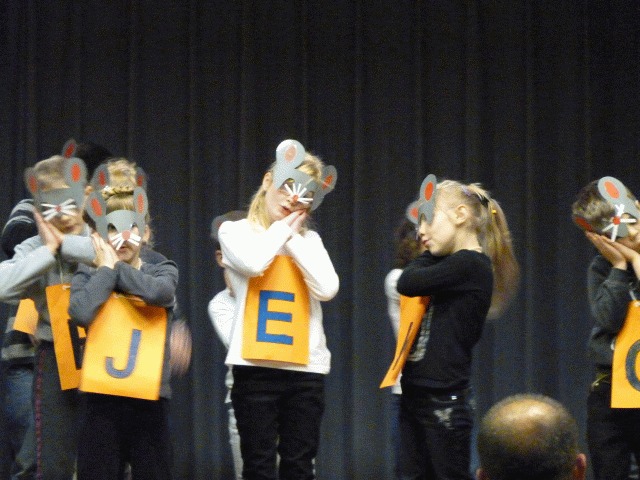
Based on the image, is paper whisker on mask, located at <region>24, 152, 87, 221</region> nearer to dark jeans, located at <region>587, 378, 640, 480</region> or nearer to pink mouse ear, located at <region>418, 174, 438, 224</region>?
pink mouse ear, located at <region>418, 174, 438, 224</region>

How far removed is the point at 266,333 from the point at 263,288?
0.15m

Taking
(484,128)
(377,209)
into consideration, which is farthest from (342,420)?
(484,128)

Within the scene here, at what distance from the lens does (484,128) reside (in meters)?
5.09

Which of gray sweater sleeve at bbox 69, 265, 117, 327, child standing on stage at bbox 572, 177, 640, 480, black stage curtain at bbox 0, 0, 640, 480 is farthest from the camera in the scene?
black stage curtain at bbox 0, 0, 640, 480

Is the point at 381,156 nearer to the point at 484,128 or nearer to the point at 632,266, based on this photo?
the point at 484,128

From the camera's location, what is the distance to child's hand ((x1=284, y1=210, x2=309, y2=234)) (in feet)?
10.6

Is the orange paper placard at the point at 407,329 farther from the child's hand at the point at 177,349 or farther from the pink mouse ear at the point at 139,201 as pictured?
the pink mouse ear at the point at 139,201

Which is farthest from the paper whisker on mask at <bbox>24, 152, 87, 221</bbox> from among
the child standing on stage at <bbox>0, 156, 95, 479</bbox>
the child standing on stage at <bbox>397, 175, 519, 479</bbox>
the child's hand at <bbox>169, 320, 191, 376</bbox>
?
the child standing on stage at <bbox>397, 175, 519, 479</bbox>

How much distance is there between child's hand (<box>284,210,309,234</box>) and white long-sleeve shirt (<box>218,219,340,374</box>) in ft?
0.08

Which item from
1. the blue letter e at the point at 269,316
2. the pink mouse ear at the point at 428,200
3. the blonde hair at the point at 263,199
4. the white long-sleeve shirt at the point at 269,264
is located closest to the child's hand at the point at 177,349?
the white long-sleeve shirt at the point at 269,264

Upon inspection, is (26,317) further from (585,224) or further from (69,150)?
(585,224)

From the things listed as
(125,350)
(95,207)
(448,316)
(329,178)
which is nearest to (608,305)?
(448,316)

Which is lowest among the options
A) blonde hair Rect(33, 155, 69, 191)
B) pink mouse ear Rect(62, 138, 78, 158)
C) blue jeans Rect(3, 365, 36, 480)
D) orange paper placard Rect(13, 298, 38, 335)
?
blue jeans Rect(3, 365, 36, 480)

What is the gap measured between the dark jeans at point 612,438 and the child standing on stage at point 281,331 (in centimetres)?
85
